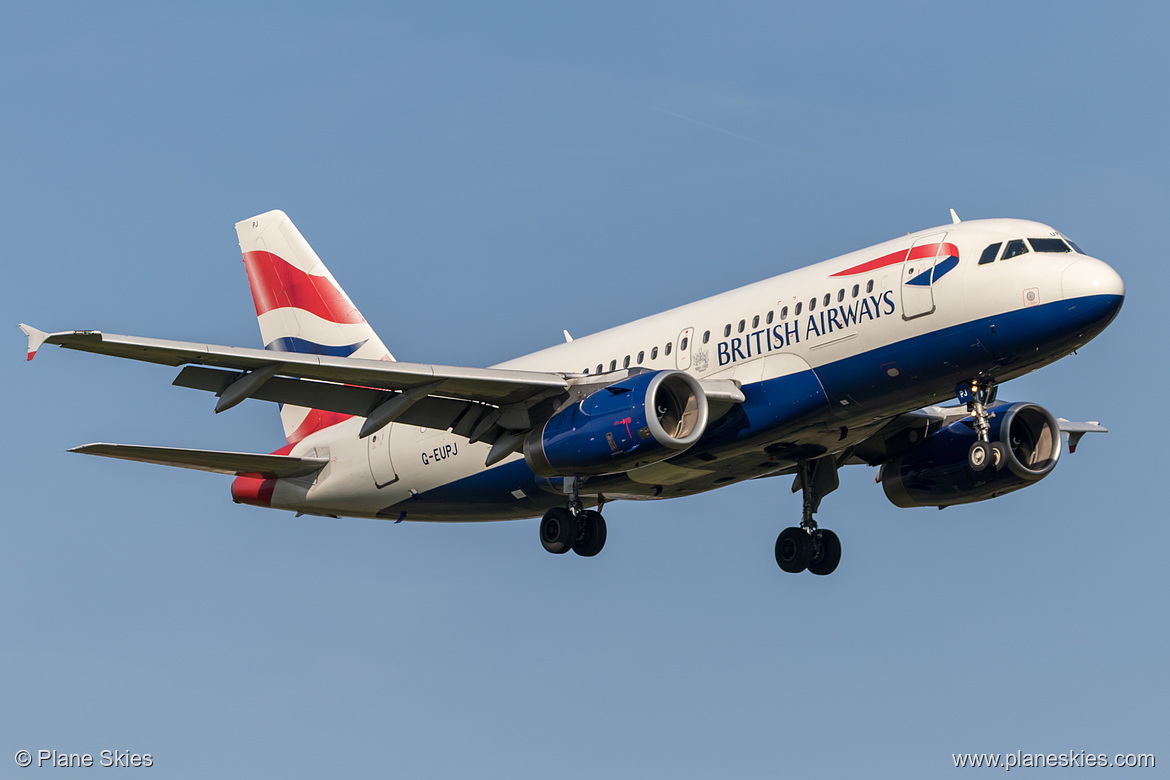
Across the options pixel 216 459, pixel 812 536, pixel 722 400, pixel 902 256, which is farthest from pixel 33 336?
pixel 812 536

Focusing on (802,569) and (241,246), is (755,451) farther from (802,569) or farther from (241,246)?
(241,246)

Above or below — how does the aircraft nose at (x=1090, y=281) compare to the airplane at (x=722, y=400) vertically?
above

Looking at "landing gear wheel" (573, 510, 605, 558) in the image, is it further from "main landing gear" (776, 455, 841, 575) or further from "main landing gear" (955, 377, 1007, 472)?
"main landing gear" (955, 377, 1007, 472)

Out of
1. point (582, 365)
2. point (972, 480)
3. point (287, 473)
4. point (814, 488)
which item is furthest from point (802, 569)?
point (287, 473)

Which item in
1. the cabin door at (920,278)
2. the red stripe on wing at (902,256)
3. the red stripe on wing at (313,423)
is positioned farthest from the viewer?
the red stripe on wing at (313,423)

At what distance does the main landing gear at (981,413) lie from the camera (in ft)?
103

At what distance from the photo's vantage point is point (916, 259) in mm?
31203

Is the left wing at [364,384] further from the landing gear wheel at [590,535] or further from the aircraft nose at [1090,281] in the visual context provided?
the aircraft nose at [1090,281]

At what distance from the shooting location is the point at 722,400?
32.5 metres

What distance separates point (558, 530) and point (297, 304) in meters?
11.7

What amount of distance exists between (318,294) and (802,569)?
50.0 feet

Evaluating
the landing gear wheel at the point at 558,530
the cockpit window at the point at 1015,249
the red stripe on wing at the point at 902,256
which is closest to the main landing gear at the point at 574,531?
the landing gear wheel at the point at 558,530

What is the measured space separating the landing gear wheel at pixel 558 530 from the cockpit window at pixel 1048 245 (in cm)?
1210

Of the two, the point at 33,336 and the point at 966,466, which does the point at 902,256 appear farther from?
the point at 33,336
